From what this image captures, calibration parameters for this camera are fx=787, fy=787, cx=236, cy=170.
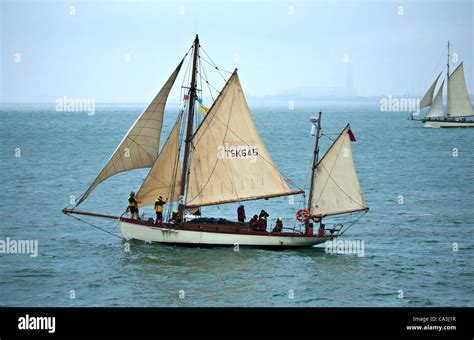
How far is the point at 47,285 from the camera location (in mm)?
35188

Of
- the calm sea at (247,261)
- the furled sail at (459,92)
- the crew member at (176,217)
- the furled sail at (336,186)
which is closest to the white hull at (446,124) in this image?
the furled sail at (459,92)

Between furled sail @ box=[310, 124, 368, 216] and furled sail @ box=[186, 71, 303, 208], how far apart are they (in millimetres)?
1608

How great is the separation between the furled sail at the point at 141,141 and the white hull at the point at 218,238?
10.9 feet

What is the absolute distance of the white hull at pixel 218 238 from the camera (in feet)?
135

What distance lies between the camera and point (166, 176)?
42.0 m

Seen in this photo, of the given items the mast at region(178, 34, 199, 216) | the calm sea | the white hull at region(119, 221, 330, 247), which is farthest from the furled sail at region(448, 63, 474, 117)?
the mast at region(178, 34, 199, 216)

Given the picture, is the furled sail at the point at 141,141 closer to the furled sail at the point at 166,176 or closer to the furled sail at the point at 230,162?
the furled sail at the point at 166,176

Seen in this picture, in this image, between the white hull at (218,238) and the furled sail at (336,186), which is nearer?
the white hull at (218,238)

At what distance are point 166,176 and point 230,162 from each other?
351 centimetres

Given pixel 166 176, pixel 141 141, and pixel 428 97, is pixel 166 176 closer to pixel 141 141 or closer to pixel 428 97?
pixel 141 141

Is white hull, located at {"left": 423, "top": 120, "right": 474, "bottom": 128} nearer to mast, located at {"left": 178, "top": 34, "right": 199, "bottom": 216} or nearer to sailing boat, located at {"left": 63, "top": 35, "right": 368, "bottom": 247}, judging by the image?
sailing boat, located at {"left": 63, "top": 35, "right": 368, "bottom": 247}
